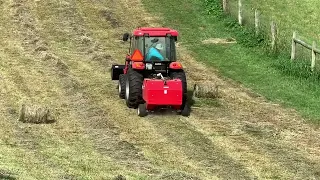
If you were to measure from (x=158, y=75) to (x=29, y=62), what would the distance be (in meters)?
8.44

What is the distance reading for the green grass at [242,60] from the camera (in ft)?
72.2

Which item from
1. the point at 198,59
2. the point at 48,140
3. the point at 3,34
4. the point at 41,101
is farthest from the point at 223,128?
the point at 3,34

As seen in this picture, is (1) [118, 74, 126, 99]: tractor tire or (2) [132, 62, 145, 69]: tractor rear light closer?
(2) [132, 62, 145, 69]: tractor rear light

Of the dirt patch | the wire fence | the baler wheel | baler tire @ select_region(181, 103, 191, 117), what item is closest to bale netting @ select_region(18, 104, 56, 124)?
the baler wheel

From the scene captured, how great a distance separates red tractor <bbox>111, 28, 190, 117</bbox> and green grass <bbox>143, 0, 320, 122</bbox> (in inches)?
154

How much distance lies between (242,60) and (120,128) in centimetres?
1153

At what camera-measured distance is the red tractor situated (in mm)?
18156

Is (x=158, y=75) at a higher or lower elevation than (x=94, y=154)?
higher

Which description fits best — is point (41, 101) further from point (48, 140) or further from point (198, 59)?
point (198, 59)

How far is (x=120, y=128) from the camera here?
56.6 feet

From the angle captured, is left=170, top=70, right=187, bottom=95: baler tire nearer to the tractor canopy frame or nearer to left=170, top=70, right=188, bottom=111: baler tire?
left=170, top=70, right=188, bottom=111: baler tire

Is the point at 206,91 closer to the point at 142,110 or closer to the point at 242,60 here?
the point at 142,110

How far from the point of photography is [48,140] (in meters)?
15.9

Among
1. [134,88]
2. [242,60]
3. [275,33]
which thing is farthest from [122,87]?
[275,33]
